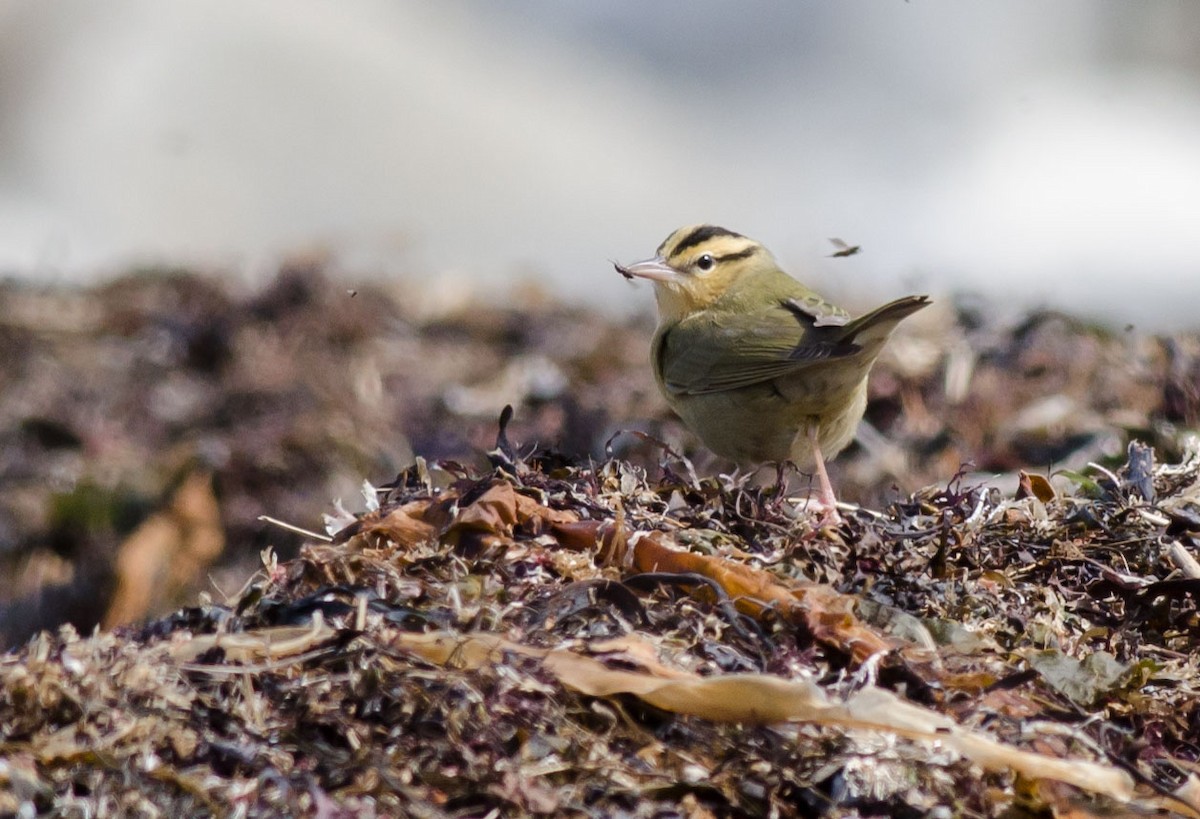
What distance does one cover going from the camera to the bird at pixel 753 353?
548 centimetres

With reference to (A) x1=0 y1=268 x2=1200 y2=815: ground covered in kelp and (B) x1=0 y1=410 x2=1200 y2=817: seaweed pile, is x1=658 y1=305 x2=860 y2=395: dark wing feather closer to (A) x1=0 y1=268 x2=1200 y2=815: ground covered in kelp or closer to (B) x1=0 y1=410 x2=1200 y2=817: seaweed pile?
(A) x1=0 y1=268 x2=1200 y2=815: ground covered in kelp

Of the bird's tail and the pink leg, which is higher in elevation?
the bird's tail

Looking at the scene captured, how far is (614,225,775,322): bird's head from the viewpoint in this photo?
6.64 metres

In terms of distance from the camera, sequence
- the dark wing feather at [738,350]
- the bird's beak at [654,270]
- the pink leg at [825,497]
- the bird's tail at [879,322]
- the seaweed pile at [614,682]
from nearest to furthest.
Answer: the seaweed pile at [614,682], the pink leg at [825,497], the bird's tail at [879,322], the dark wing feather at [738,350], the bird's beak at [654,270]

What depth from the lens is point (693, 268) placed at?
263 inches

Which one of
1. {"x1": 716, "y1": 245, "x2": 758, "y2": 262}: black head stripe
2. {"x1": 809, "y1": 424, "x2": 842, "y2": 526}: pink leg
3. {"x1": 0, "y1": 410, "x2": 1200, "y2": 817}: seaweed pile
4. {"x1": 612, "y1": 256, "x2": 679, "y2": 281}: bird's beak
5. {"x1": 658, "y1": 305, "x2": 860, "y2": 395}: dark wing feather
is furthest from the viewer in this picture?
{"x1": 716, "y1": 245, "x2": 758, "y2": 262}: black head stripe

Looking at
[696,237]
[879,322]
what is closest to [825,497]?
[879,322]

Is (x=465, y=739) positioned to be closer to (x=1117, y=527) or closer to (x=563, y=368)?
(x=1117, y=527)

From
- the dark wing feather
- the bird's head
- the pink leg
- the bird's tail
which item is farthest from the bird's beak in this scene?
the bird's tail

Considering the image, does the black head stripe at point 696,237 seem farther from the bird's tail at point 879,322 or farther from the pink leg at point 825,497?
the bird's tail at point 879,322

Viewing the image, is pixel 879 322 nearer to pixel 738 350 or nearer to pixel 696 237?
pixel 738 350

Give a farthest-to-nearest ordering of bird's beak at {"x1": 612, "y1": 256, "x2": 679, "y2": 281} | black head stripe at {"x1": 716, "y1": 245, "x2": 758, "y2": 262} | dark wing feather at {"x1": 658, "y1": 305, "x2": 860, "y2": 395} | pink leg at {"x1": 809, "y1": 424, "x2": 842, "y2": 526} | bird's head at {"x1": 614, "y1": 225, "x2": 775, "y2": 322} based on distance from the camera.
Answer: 1. black head stripe at {"x1": 716, "y1": 245, "x2": 758, "y2": 262}
2. bird's head at {"x1": 614, "y1": 225, "x2": 775, "y2": 322}
3. bird's beak at {"x1": 612, "y1": 256, "x2": 679, "y2": 281}
4. dark wing feather at {"x1": 658, "y1": 305, "x2": 860, "y2": 395}
5. pink leg at {"x1": 809, "y1": 424, "x2": 842, "y2": 526}

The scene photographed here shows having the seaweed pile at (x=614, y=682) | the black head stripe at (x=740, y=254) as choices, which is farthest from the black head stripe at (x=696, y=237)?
the seaweed pile at (x=614, y=682)

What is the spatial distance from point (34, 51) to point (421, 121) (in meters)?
5.23
